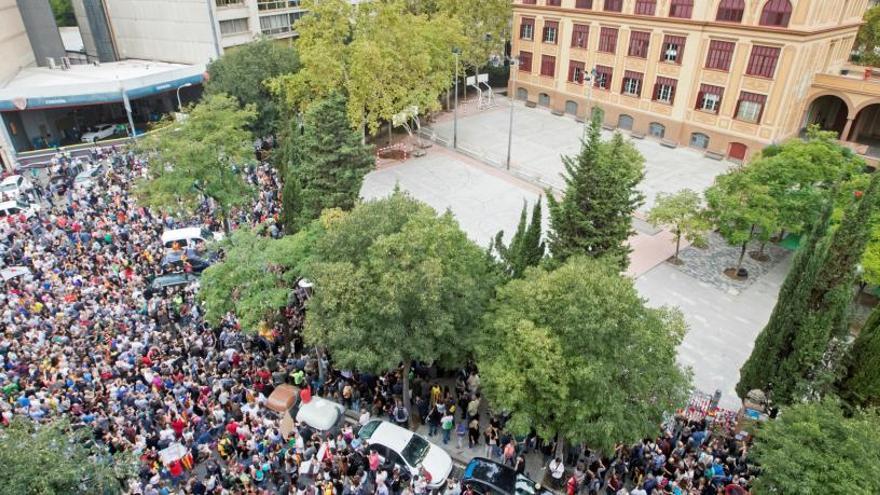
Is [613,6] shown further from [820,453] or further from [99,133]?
[99,133]

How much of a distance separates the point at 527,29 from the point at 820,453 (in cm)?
4365

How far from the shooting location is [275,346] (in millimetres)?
20922

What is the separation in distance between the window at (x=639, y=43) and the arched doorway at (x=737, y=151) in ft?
29.9

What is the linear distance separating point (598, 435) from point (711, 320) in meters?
12.5

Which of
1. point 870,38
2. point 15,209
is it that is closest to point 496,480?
point 15,209

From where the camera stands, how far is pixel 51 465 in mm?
10656

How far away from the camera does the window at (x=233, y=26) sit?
49531 millimetres

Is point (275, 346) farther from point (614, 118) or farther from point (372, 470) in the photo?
point (614, 118)

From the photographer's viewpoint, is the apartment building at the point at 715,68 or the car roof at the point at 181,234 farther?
the apartment building at the point at 715,68

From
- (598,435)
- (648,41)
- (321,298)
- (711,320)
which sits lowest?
(711,320)

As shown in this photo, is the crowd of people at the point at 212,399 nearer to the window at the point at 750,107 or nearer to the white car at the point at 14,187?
the white car at the point at 14,187

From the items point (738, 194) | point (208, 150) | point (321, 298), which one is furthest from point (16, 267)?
point (738, 194)

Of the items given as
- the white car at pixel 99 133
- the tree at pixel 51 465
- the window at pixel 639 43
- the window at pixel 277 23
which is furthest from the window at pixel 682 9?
the white car at pixel 99 133

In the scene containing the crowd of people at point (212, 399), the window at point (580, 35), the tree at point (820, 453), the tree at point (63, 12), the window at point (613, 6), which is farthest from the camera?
the tree at point (63, 12)
